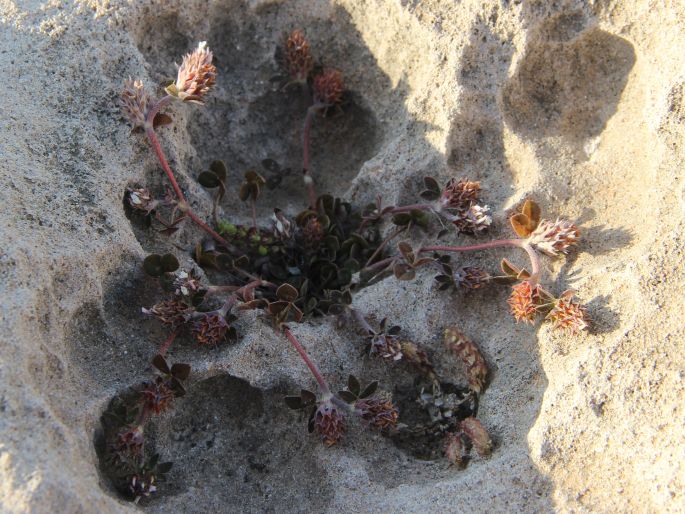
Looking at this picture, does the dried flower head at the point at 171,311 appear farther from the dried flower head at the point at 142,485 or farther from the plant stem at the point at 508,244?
the plant stem at the point at 508,244

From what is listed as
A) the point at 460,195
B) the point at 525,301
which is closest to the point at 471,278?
the point at 525,301

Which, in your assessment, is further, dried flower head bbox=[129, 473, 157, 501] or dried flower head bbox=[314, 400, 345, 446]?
dried flower head bbox=[314, 400, 345, 446]

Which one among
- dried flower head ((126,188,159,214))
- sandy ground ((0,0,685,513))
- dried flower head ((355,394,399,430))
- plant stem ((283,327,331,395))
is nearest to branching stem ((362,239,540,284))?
sandy ground ((0,0,685,513))

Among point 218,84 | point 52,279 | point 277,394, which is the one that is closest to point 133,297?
point 52,279

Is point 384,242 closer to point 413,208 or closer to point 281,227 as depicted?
point 413,208

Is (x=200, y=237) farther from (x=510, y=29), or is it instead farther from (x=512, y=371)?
(x=510, y=29)

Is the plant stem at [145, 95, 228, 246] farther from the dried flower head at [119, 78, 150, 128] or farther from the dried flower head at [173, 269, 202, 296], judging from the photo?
the dried flower head at [173, 269, 202, 296]

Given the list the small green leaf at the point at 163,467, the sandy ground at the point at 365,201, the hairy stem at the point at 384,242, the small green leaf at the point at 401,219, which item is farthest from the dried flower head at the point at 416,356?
the small green leaf at the point at 163,467
